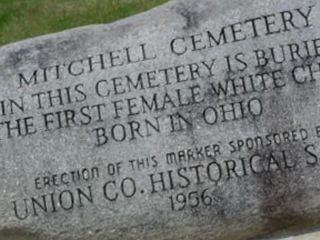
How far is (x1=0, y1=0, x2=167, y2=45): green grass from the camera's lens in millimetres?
8375

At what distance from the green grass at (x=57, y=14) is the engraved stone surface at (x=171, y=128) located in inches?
102

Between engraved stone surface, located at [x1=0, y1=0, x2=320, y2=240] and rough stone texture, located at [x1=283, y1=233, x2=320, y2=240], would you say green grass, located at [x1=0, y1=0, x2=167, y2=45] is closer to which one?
engraved stone surface, located at [x1=0, y1=0, x2=320, y2=240]

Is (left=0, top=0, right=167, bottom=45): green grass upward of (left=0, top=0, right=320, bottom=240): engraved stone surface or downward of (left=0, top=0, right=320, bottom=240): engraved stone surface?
A: upward

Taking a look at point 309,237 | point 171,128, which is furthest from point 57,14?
point 309,237

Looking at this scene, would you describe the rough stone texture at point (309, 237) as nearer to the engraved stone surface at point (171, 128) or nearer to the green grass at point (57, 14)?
the engraved stone surface at point (171, 128)

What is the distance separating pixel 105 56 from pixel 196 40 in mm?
663

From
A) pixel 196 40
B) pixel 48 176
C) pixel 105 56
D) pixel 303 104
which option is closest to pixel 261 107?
pixel 303 104

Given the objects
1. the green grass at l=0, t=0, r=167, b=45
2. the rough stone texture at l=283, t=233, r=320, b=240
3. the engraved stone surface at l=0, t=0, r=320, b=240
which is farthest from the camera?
the green grass at l=0, t=0, r=167, b=45

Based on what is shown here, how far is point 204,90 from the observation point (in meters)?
5.51

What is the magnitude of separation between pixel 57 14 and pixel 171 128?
3.65 m

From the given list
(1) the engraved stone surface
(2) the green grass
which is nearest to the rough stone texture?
(1) the engraved stone surface

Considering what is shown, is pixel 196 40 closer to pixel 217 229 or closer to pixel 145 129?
pixel 145 129

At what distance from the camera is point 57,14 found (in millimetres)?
8719

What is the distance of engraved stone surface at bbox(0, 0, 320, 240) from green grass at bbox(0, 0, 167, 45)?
102 inches
